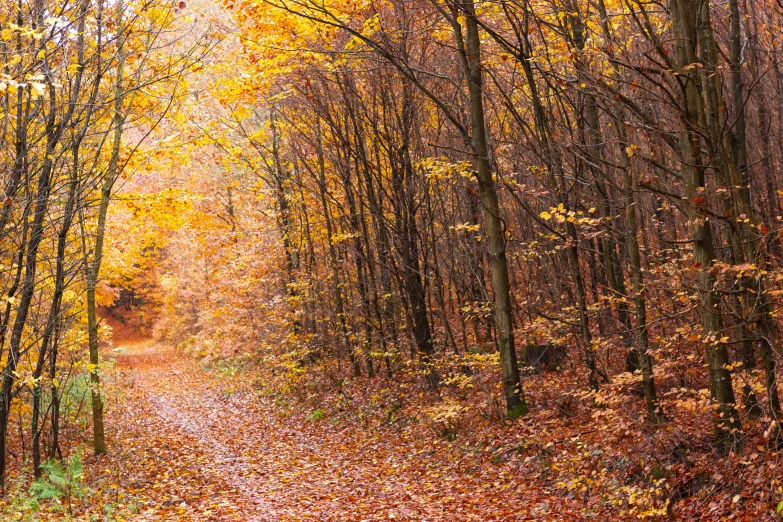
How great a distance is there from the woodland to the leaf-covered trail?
73 millimetres

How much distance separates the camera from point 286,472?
10.4 m

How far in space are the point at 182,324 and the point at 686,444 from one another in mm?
31565

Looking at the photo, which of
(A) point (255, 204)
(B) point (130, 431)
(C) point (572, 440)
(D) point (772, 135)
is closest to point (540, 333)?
(C) point (572, 440)

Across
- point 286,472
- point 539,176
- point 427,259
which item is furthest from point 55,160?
point 539,176

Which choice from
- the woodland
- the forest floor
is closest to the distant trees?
the woodland

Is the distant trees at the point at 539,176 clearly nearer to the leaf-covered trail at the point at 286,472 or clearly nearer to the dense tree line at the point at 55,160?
the leaf-covered trail at the point at 286,472

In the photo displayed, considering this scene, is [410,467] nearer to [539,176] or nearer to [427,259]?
[427,259]

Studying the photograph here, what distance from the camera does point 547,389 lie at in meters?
10.8

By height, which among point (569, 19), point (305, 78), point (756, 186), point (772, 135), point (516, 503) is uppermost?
point (305, 78)

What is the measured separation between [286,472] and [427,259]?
511 cm

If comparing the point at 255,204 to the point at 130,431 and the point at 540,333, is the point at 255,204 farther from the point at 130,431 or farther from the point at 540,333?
the point at 540,333

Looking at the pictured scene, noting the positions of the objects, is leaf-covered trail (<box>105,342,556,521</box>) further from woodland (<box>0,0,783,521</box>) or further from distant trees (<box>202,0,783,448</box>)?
distant trees (<box>202,0,783,448</box>)

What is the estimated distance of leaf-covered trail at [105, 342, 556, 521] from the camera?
316 inches

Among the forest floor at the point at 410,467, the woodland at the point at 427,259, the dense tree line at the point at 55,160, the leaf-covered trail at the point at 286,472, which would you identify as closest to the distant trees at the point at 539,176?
the woodland at the point at 427,259
